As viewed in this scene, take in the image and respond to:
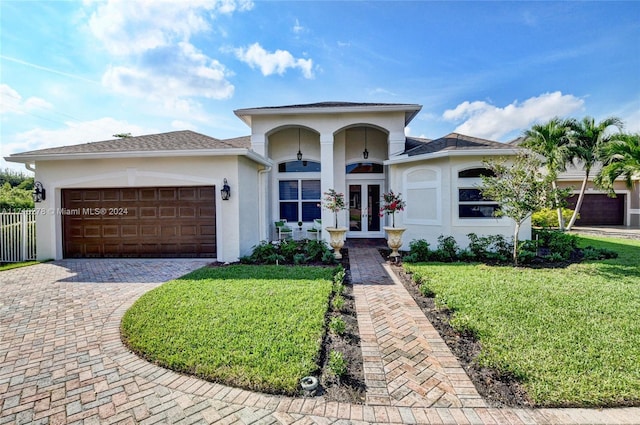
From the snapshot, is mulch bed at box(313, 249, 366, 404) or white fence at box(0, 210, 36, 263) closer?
mulch bed at box(313, 249, 366, 404)

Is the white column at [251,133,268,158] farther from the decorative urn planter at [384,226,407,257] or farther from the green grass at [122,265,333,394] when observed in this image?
the green grass at [122,265,333,394]

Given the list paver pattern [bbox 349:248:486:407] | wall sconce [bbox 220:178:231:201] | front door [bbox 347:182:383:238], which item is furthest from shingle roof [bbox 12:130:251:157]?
paver pattern [bbox 349:248:486:407]

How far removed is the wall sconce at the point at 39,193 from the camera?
899 centimetres

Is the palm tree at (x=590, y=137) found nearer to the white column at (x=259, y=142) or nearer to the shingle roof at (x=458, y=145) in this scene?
→ the shingle roof at (x=458, y=145)

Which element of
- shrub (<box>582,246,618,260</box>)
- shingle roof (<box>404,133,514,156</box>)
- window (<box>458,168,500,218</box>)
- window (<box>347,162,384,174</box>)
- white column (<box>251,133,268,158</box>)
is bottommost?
shrub (<box>582,246,618,260</box>)

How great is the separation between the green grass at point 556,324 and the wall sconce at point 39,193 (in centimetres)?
1152

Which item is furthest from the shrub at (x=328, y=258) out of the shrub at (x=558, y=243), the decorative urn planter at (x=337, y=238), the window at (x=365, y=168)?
the shrub at (x=558, y=243)

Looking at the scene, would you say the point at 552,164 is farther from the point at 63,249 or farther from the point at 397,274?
the point at 63,249

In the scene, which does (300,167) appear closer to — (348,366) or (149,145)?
(149,145)

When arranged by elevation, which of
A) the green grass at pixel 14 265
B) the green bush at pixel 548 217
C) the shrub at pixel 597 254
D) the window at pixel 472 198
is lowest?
the green grass at pixel 14 265

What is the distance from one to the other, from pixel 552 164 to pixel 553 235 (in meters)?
6.84

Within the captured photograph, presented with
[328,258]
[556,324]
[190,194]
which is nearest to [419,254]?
[328,258]

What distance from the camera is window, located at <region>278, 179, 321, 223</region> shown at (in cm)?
1284

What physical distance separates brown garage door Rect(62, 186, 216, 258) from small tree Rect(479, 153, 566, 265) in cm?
839
